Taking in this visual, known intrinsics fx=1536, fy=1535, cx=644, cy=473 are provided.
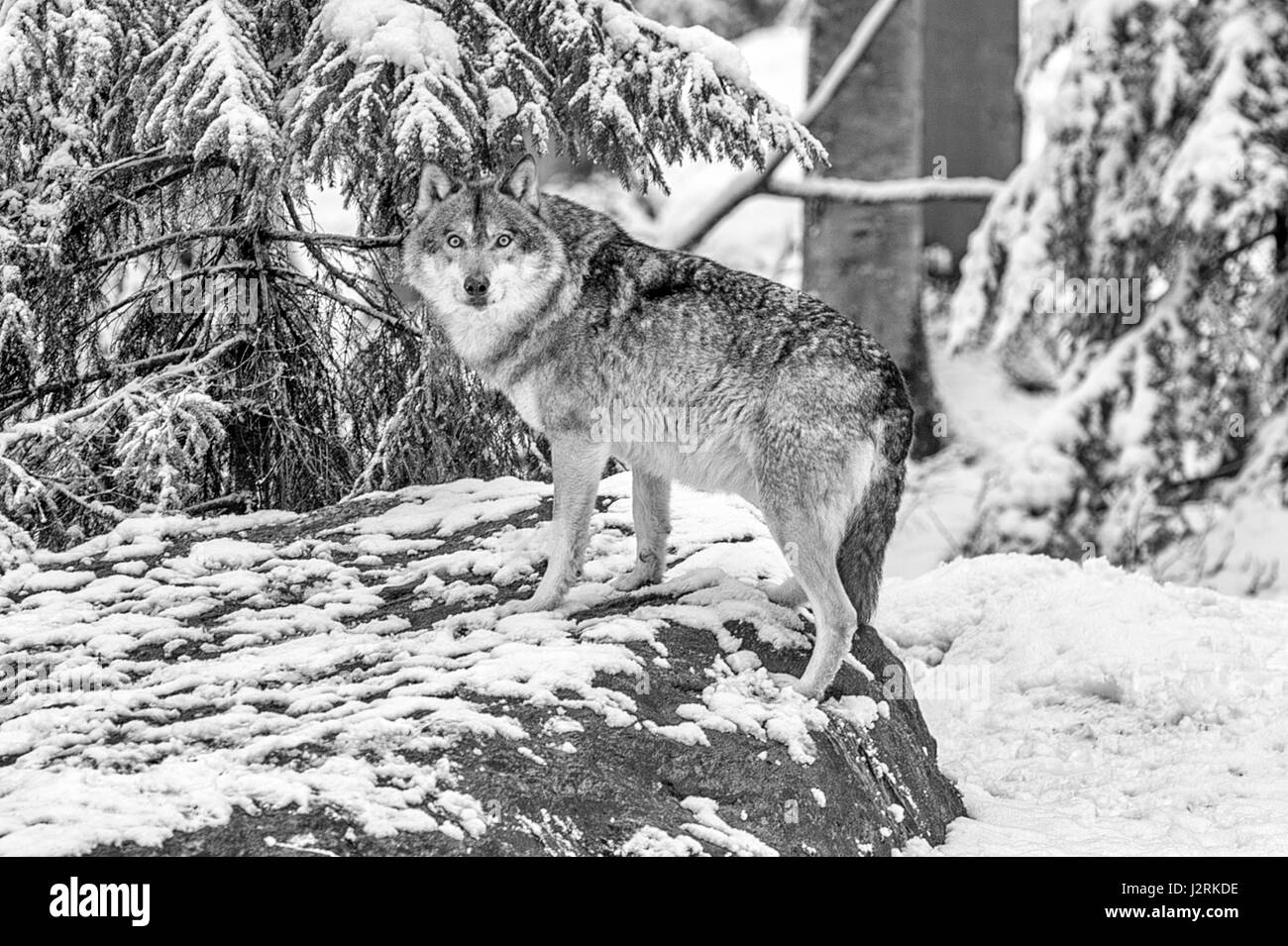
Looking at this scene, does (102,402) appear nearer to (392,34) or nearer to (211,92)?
(211,92)

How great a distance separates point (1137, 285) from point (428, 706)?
26.0ft

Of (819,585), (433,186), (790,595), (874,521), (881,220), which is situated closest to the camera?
(819,585)

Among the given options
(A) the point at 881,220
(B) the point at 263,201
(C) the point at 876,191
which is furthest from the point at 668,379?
(A) the point at 881,220

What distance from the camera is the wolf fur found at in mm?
5410

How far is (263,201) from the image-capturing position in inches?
279

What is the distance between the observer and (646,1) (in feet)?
76.3

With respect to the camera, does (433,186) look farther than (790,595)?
Yes

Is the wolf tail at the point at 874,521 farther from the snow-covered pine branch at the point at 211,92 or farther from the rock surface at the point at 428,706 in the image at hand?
the snow-covered pine branch at the point at 211,92

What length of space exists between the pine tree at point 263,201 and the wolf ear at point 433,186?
0.20 metres

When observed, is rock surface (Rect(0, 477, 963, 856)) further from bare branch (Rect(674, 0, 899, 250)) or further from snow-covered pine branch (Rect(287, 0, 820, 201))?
bare branch (Rect(674, 0, 899, 250))

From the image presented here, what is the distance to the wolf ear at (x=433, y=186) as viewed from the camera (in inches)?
234

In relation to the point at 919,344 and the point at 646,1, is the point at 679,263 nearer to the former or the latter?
the point at 919,344

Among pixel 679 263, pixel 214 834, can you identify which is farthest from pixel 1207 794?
pixel 214 834

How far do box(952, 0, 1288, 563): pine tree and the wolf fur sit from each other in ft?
18.5
